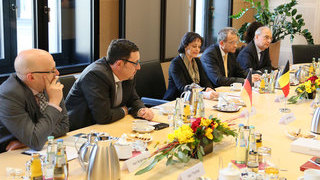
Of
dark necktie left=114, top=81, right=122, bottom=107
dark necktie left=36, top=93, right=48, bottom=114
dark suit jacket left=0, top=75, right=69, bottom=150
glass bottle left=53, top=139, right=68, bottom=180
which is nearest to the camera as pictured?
glass bottle left=53, top=139, right=68, bottom=180

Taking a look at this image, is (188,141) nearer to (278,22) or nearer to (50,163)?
(50,163)

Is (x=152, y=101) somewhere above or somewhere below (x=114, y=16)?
below

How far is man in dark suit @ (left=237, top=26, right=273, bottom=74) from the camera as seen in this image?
552 cm

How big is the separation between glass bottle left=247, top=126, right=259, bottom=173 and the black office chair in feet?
6.73

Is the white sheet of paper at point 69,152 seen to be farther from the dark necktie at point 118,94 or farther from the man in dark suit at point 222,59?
the man in dark suit at point 222,59

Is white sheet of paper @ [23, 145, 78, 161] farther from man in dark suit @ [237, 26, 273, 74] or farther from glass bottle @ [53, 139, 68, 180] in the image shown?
man in dark suit @ [237, 26, 273, 74]

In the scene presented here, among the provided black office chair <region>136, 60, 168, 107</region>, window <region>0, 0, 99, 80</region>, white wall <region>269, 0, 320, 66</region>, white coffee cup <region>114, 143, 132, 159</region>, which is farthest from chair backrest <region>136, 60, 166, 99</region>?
white wall <region>269, 0, 320, 66</region>

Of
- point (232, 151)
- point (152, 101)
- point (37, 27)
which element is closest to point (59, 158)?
point (232, 151)

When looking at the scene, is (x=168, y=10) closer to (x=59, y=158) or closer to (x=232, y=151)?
(x=232, y=151)

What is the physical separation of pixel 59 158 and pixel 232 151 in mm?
Result: 930

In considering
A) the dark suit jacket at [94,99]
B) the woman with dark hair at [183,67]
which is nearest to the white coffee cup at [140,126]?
the dark suit jacket at [94,99]

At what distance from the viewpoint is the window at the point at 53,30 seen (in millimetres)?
3930

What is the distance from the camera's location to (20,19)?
159 inches

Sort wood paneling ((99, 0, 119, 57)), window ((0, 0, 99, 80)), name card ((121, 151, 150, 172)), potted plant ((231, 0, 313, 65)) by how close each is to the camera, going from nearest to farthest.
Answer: name card ((121, 151, 150, 172))
window ((0, 0, 99, 80))
wood paneling ((99, 0, 119, 57))
potted plant ((231, 0, 313, 65))
